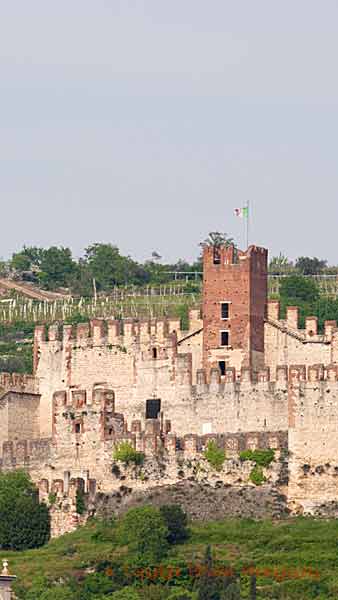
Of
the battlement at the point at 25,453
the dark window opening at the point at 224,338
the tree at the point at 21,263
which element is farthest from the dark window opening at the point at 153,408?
the tree at the point at 21,263

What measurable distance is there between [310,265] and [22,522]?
6301 centimetres

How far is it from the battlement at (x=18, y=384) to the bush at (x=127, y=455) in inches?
366

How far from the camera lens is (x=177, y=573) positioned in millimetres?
103438

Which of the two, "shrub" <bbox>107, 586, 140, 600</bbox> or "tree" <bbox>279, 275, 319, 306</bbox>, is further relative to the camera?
"tree" <bbox>279, 275, 319, 306</bbox>

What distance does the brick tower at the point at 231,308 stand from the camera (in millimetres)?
116812

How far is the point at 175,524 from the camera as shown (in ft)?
350

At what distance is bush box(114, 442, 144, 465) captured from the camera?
4355 inches

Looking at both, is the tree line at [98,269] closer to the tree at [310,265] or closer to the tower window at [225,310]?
the tree at [310,265]

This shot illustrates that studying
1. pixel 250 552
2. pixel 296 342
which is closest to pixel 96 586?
pixel 250 552

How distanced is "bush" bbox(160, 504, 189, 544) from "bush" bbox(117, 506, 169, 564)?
22 centimetres

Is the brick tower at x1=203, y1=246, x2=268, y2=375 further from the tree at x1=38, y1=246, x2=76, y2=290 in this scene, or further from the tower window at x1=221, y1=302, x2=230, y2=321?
the tree at x1=38, y1=246, x2=76, y2=290

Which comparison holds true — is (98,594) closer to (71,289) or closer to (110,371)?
(110,371)

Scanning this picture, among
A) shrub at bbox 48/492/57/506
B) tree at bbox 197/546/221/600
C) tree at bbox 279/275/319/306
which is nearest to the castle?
shrub at bbox 48/492/57/506

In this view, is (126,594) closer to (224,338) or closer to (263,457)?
(263,457)
